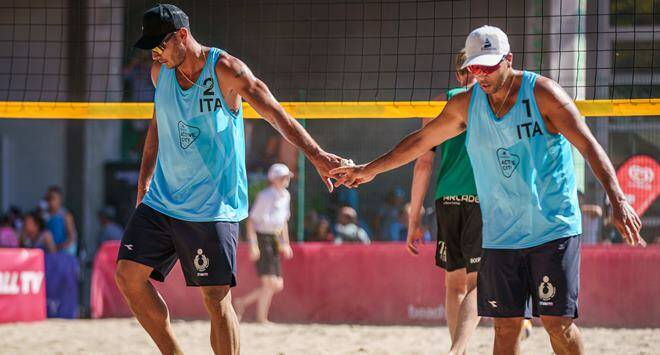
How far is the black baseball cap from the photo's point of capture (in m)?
A: 4.79

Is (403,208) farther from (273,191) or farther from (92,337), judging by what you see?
(92,337)

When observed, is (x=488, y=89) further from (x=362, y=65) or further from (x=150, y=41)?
(x=362, y=65)

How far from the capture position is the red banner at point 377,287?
9.80m

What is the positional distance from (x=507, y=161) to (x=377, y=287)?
6.15 m

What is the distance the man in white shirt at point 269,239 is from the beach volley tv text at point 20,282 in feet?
6.92

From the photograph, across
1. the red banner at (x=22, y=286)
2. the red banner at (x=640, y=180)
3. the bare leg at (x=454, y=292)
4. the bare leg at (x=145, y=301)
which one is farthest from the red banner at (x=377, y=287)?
the bare leg at (x=145, y=301)

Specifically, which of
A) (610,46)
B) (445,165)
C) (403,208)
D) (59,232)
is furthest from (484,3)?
(445,165)

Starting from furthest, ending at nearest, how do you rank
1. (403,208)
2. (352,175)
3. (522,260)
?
(403,208) < (352,175) < (522,260)

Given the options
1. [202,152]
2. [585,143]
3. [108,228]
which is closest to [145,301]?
[202,152]

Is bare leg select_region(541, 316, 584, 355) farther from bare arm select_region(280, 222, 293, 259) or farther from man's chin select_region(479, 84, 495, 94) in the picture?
bare arm select_region(280, 222, 293, 259)

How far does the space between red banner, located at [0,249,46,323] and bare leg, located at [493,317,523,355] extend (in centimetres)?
698

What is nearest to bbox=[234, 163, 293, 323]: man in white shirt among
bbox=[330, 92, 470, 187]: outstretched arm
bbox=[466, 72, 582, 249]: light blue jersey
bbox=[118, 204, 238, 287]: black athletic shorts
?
bbox=[330, 92, 470, 187]: outstretched arm

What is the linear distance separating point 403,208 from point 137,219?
6.96 meters

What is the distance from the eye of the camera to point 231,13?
14852mm
